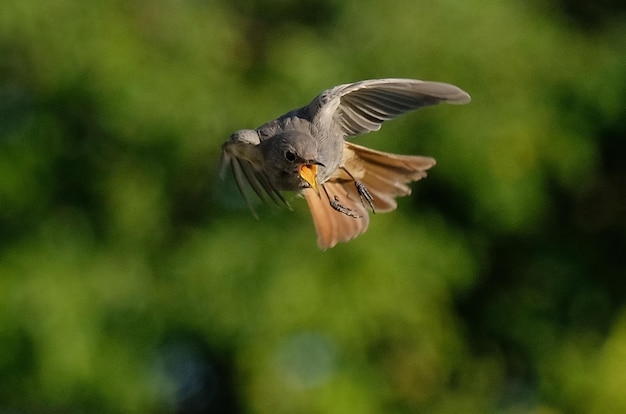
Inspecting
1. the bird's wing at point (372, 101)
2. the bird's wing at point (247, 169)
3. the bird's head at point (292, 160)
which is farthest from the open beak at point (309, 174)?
the bird's wing at point (372, 101)

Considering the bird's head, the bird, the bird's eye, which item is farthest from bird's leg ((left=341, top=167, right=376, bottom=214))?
the bird's eye

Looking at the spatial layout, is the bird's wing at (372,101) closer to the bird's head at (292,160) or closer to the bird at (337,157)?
the bird at (337,157)

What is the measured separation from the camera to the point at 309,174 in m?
3.59

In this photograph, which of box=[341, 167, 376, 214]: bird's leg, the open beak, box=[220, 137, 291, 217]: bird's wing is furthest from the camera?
box=[220, 137, 291, 217]: bird's wing

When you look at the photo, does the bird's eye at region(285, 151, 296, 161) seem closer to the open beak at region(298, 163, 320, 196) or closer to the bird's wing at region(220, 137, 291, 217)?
the open beak at region(298, 163, 320, 196)

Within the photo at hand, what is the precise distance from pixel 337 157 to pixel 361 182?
0.25 metres

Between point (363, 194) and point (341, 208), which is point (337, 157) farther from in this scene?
point (341, 208)

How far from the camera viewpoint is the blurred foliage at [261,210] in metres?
6.56

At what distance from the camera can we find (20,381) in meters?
6.81

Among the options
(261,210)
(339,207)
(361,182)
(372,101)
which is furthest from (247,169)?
(261,210)

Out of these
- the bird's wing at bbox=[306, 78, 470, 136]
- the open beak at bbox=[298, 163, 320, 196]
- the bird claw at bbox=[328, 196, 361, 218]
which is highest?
the bird's wing at bbox=[306, 78, 470, 136]

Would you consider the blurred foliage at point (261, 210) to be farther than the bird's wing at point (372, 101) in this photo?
Yes

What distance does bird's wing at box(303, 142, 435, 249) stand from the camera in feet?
12.8

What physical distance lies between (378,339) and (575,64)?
1.97m
